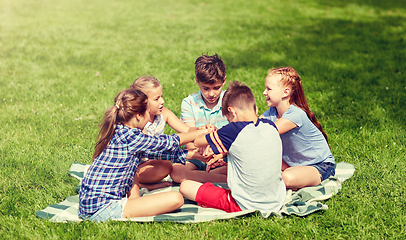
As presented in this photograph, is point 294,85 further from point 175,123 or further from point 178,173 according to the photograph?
point 178,173

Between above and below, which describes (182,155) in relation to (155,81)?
below

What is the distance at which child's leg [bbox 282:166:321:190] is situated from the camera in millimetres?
3756

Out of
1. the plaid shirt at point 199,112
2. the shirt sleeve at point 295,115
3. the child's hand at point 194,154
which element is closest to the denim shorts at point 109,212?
the child's hand at point 194,154

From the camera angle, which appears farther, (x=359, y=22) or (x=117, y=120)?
(x=359, y=22)

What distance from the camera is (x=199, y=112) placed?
15.1ft

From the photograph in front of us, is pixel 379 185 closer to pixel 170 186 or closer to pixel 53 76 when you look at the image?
pixel 170 186

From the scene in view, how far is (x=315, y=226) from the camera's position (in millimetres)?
3293

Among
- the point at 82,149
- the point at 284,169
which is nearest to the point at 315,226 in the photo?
the point at 284,169

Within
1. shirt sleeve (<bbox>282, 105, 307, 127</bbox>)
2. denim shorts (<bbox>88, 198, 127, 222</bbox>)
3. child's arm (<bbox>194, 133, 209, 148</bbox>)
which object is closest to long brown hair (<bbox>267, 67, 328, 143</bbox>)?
shirt sleeve (<bbox>282, 105, 307, 127</bbox>)

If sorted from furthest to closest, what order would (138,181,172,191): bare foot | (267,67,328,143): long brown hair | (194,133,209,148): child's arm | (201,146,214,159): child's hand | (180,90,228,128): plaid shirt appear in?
(180,90,228,128): plaid shirt < (138,181,172,191): bare foot < (267,67,328,143): long brown hair < (201,146,214,159): child's hand < (194,133,209,148): child's arm

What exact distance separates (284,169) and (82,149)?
2.83 metres

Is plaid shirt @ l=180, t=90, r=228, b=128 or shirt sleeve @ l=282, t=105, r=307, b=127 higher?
shirt sleeve @ l=282, t=105, r=307, b=127

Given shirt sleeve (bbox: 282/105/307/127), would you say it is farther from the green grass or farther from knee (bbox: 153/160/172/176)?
knee (bbox: 153/160/172/176)

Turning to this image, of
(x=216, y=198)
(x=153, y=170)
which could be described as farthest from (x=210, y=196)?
(x=153, y=170)
